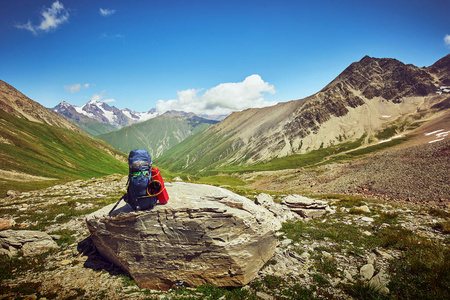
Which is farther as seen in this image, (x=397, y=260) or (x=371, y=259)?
(x=371, y=259)

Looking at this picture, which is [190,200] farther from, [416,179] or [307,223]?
[416,179]

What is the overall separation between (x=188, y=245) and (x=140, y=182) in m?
4.71

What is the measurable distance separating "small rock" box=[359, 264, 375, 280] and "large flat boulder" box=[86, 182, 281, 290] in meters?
5.49

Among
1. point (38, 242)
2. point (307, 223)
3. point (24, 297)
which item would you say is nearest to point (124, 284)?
point (24, 297)

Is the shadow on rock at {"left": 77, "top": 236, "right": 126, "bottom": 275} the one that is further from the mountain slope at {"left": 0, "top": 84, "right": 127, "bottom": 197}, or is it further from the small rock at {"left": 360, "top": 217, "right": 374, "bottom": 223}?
the mountain slope at {"left": 0, "top": 84, "right": 127, "bottom": 197}

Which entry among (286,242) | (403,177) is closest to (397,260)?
(286,242)

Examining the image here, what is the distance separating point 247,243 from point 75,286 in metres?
9.78

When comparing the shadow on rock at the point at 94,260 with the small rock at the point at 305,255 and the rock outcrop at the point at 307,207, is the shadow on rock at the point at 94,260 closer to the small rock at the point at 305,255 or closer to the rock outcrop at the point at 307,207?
the small rock at the point at 305,255

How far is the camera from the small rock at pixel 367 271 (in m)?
9.46

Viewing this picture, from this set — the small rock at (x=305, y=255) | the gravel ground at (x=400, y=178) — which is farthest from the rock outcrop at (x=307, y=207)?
the gravel ground at (x=400, y=178)

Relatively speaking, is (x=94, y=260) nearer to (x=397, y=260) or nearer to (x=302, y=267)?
(x=302, y=267)

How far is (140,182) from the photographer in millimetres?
10242

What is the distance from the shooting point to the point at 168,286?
10.5 meters

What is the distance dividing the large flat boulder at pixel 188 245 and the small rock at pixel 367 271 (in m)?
5.49
